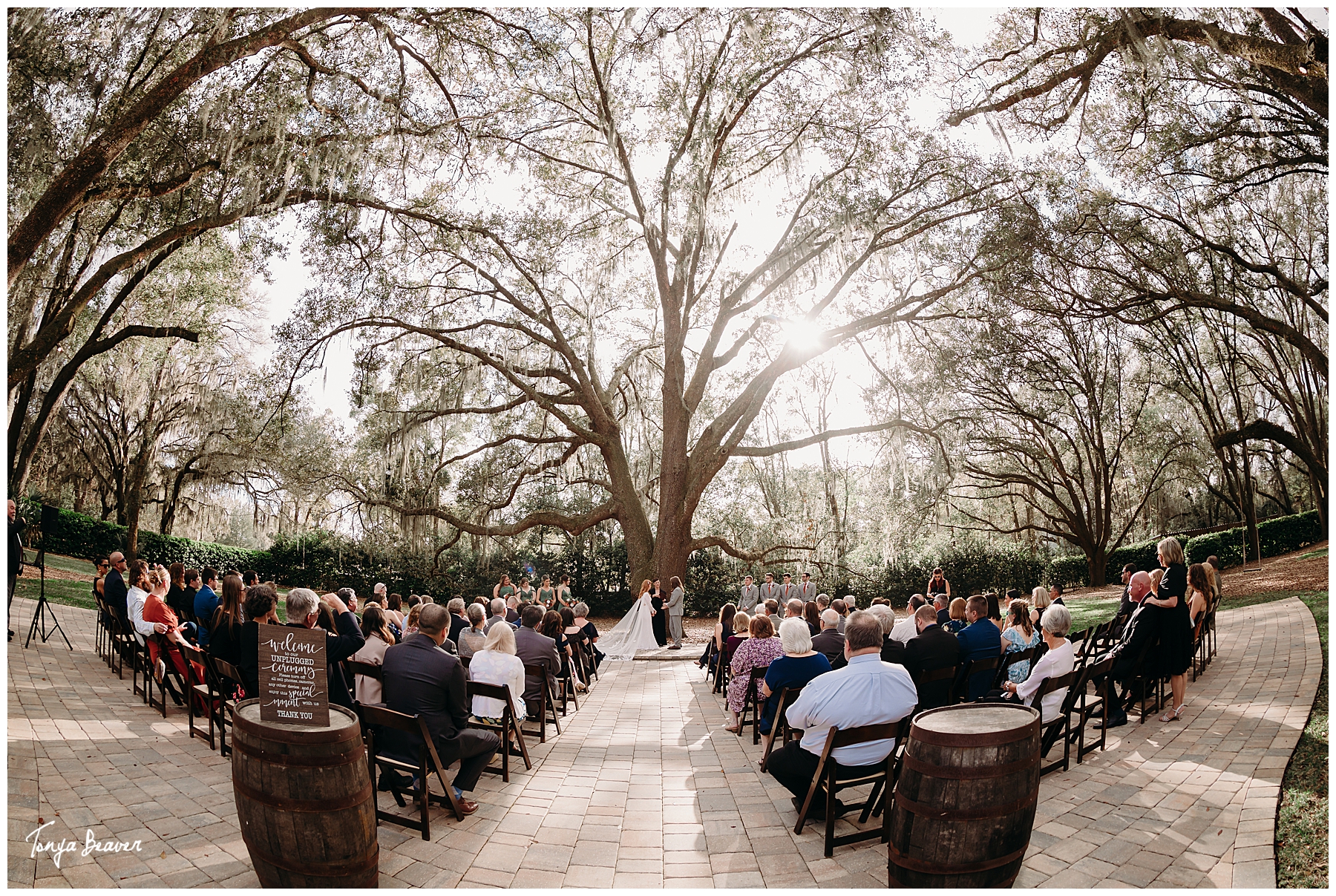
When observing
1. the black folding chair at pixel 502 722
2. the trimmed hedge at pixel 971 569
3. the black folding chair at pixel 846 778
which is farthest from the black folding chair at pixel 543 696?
the trimmed hedge at pixel 971 569

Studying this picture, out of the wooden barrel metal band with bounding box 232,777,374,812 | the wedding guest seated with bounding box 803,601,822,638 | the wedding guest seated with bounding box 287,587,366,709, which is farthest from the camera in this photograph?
the wedding guest seated with bounding box 803,601,822,638

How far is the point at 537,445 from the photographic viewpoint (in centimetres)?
1903

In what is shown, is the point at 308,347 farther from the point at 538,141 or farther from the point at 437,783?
the point at 437,783

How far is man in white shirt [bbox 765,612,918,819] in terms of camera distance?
4008 mm

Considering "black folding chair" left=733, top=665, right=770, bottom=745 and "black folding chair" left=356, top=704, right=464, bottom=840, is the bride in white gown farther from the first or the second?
"black folding chair" left=356, top=704, right=464, bottom=840

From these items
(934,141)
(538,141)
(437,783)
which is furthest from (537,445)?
(437,783)

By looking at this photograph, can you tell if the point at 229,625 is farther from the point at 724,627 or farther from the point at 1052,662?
the point at 1052,662

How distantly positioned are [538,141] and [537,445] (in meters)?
7.78

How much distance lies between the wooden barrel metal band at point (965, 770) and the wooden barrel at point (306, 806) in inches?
92.2

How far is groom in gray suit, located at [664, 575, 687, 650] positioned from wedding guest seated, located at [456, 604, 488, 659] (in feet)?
21.2

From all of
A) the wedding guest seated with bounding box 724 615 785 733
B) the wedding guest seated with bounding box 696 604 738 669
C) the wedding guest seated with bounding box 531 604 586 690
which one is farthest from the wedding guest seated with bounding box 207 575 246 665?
the wedding guest seated with bounding box 696 604 738 669

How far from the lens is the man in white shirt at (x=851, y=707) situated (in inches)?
158

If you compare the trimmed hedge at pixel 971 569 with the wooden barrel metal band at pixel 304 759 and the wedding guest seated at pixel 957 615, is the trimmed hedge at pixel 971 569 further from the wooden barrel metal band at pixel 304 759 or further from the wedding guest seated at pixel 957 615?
the wooden barrel metal band at pixel 304 759

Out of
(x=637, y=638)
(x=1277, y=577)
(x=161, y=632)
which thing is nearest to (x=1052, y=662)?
(x=161, y=632)
